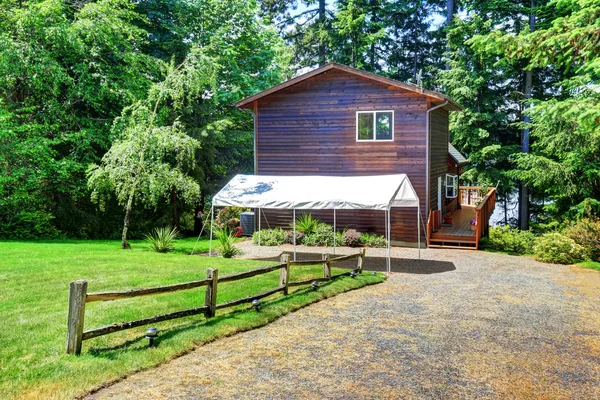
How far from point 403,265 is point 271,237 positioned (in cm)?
667

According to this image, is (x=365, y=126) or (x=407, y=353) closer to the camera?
(x=407, y=353)

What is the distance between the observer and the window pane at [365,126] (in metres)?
21.4

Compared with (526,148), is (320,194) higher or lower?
lower

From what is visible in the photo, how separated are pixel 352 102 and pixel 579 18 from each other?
1067 cm

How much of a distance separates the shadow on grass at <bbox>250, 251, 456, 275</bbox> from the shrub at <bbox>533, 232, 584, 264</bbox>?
3.92 meters

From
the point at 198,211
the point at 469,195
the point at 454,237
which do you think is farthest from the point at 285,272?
the point at 469,195

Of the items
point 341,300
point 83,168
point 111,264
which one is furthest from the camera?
point 83,168

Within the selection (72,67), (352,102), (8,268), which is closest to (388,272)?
(352,102)

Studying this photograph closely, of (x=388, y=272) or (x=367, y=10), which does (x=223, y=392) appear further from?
(x=367, y=10)

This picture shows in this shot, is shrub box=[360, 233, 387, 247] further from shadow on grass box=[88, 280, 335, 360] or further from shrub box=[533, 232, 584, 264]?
shadow on grass box=[88, 280, 335, 360]

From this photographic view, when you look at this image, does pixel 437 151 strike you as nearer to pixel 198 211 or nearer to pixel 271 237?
pixel 271 237

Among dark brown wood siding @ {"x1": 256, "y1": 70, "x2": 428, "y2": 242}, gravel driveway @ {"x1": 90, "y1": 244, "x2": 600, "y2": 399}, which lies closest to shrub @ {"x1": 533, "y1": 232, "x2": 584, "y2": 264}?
dark brown wood siding @ {"x1": 256, "y1": 70, "x2": 428, "y2": 242}

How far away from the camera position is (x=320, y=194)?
52.7 ft

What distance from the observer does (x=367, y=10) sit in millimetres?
39562
